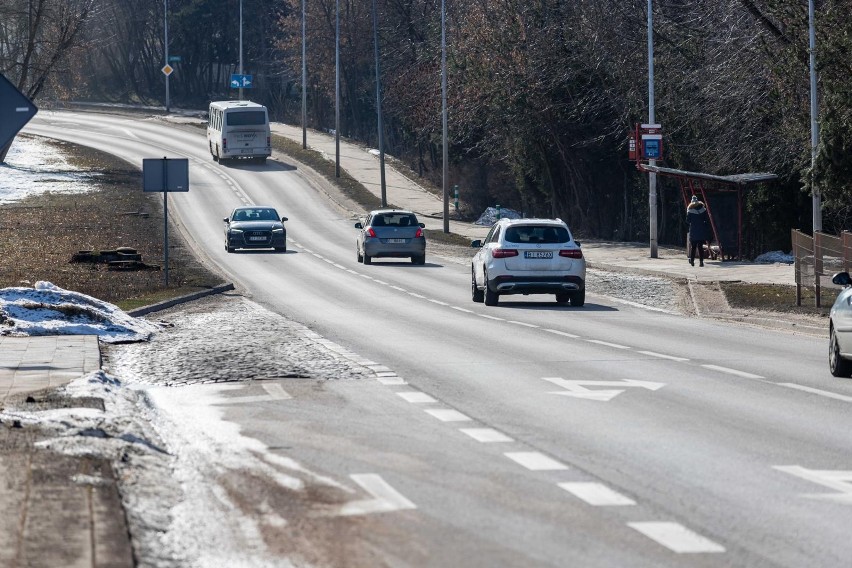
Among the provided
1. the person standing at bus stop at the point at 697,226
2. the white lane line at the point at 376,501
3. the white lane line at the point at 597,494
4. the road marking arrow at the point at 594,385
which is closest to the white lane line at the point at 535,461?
the white lane line at the point at 597,494

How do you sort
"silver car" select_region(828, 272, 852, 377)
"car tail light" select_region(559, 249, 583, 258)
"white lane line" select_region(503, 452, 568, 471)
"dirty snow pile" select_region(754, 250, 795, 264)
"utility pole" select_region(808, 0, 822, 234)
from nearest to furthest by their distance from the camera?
"white lane line" select_region(503, 452, 568, 471)
"silver car" select_region(828, 272, 852, 377)
"car tail light" select_region(559, 249, 583, 258)
"utility pole" select_region(808, 0, 822, 234)
"dirty snow pile" select_region(754, 250, 795, 264)

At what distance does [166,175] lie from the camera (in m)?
33.2

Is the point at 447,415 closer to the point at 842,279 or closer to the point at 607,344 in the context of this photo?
the point at 842,279

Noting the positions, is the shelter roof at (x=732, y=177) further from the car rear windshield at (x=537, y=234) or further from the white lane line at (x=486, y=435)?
the white lane line at (x=486, y=435)

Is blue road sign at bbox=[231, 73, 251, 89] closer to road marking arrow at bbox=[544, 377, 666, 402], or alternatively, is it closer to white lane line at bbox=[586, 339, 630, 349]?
white lane line at bbox=[586, 339, 630, 349]

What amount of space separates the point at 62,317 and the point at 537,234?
10.4 m

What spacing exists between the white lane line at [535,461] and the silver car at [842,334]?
601cm

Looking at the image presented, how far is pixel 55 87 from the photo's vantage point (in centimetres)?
8425

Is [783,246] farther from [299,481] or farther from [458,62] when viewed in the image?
[299,481]

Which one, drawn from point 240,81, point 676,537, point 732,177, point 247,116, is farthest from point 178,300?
point 240,81

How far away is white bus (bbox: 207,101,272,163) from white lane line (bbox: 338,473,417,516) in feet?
242

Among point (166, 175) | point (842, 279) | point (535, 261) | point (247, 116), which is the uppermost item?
point (247, 116)

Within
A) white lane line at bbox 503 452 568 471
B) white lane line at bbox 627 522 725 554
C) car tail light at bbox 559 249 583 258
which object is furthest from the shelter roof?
white lane line at bbox 627 522 725 554

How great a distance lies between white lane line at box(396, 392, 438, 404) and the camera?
43.6 ft
